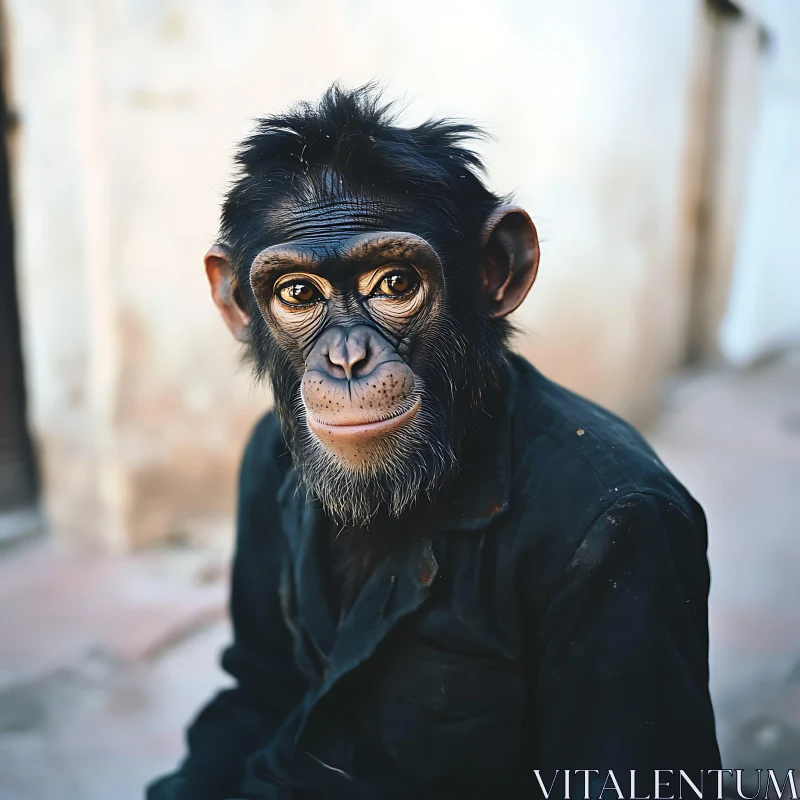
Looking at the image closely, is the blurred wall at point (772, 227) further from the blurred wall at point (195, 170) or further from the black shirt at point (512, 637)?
the black shirt at point (512, 637)

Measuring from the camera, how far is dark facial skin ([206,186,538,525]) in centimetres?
161

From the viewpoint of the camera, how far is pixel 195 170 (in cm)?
430

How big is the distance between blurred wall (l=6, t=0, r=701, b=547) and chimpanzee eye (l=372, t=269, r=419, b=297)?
2.58 metres

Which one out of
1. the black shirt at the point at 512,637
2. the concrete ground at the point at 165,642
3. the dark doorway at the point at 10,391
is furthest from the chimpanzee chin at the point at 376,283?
the dark doorway at the point at 10,391

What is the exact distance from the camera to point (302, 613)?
1.89m

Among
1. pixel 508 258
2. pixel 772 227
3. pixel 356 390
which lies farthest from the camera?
pixel 772 227

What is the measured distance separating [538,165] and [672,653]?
3583 millimetres

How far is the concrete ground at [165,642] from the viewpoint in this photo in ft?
10.3

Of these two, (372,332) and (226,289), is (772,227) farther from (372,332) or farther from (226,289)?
(372,332)

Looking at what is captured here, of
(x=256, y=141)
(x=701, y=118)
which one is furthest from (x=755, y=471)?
(x=256, y=141)

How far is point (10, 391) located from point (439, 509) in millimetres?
3823

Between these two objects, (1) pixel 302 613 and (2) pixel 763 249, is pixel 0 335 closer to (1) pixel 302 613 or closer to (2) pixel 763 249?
(1) pixel 302 613

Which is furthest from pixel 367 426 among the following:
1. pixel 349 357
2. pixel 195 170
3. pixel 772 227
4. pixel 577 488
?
pixel 772 227

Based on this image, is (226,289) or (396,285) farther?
(226,289)
